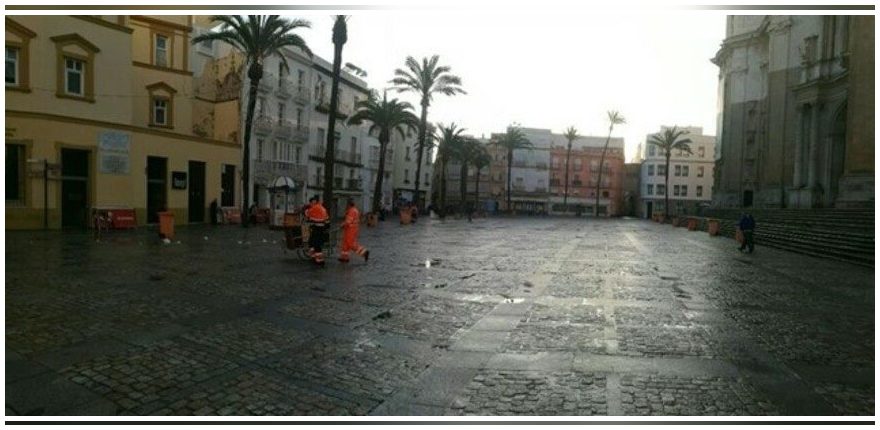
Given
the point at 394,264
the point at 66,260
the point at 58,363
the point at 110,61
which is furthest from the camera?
the point at 110,61

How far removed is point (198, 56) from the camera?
133 feet

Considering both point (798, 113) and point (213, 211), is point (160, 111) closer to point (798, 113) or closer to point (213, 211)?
point (213, 211)

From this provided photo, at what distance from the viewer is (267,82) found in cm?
4356

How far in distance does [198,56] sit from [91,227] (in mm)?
20240

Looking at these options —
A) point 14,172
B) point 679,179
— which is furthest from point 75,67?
point 679,179

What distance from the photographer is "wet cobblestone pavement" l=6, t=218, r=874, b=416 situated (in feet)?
14.4

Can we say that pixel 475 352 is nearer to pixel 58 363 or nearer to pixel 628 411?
pixel 628 411

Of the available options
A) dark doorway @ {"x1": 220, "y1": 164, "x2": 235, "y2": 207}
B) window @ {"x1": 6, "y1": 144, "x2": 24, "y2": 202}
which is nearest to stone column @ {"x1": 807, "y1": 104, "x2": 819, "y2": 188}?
dark doorway @ {"x1": 220, "y1": 164, "x2": 235, "y2": 207}

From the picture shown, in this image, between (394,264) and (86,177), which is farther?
(86,177)

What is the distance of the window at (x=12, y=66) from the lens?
73.4ft

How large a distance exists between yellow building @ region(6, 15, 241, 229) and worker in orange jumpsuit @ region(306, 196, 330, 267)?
1553 centimetres

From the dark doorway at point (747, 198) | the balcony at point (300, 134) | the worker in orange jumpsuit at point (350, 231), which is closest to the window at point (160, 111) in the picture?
the balcony at point (300, 134)

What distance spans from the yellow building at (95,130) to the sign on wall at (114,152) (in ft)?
0.14
